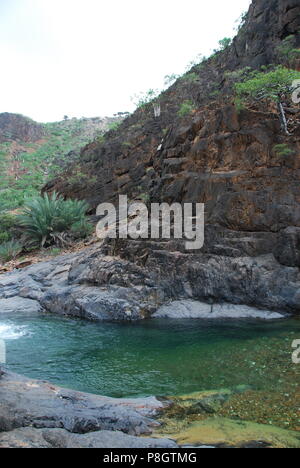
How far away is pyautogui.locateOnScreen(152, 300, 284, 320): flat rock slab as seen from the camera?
832 centimetres

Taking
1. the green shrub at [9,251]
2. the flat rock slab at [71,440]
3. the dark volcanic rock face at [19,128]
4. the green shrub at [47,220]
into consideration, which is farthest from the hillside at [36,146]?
the flat rock slab at [71,440]

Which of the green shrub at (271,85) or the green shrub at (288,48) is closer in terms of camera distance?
the green shrub at (271,85)

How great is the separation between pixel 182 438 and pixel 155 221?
26.9 feet

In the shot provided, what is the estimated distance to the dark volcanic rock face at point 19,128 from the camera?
45269mm

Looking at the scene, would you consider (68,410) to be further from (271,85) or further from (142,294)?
(271,85)

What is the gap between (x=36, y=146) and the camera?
4462 centimetres

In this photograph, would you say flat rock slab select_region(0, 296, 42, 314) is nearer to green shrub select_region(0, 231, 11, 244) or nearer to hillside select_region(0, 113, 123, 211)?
green shrub select_region(0, 231, 11, 244)

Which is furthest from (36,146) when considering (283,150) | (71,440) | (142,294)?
(71,440)

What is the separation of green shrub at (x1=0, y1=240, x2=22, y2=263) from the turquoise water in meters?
6.84

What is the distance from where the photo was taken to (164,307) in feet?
29.9

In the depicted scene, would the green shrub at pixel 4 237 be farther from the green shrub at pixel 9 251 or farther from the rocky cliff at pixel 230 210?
the rocky cliff at pixel 230 210

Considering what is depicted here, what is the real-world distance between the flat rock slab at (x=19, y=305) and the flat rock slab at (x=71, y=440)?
766cm
